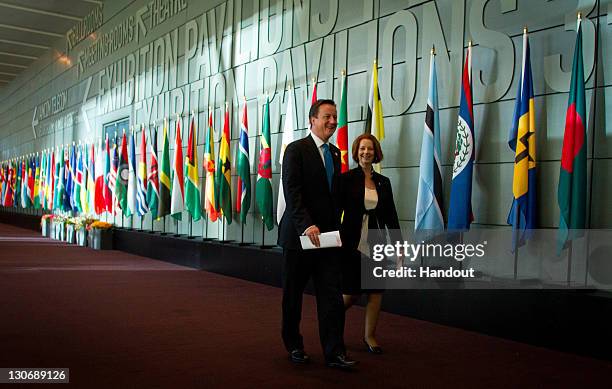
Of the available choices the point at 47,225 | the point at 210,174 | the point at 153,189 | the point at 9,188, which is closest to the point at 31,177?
the point at 47,225

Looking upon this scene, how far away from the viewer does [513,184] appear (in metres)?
4.59

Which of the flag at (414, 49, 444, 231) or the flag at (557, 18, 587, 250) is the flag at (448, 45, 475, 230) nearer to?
the flag at (414, 49, 444, 231)

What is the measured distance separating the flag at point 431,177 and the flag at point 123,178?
7744 mm

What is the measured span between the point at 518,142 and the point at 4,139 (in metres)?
25.1

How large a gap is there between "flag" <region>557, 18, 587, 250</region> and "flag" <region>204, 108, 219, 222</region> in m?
5.27

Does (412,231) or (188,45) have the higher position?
(188,45)

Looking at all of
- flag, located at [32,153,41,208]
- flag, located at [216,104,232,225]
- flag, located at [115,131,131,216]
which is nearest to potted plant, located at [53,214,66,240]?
flag, located at [32,153,41,208]

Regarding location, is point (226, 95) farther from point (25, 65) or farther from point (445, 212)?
point (25, 65)

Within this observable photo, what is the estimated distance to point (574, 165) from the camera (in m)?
4.12

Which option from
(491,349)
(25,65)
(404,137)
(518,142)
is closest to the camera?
(491,349)

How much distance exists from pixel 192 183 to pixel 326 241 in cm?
631

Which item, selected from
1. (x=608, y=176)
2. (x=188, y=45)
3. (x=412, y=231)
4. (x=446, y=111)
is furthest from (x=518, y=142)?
(x=188, y=45)

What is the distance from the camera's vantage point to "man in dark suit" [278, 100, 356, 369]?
325cm

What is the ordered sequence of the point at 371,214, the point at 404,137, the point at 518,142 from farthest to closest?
the point at 404,137 → the point at 518,142 → the point at 371,214
